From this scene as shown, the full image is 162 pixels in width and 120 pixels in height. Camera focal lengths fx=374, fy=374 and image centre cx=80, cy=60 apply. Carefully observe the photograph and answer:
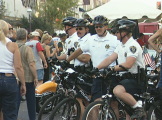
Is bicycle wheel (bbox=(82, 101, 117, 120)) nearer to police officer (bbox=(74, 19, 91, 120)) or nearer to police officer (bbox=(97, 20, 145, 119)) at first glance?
police officer (bbox=(97, 20, 145, 119))

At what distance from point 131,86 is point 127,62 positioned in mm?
406

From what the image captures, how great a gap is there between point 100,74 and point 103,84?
2.79 ft

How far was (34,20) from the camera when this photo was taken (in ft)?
111

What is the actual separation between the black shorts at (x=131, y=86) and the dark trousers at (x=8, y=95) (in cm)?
161

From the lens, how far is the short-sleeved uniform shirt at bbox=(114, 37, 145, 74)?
5.53m

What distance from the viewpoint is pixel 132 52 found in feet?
18.1

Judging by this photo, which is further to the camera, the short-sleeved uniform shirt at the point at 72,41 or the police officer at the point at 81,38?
the short-sleeved uniform shirt at the point at 72,41

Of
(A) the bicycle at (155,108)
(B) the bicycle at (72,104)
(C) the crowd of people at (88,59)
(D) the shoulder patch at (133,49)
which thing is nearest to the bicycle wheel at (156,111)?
(A) the bicycle at (155,108)

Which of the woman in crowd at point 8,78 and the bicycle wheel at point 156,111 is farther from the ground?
the woman in crowd at point 8,78

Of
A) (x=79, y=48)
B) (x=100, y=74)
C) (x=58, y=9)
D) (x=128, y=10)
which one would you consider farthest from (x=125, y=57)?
(x=58, y=9)

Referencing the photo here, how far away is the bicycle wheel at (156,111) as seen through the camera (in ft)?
18.5

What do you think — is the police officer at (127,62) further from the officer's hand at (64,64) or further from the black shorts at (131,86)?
the officer's hand at (64,64)

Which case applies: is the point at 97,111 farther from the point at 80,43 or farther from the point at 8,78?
the point at 80,43

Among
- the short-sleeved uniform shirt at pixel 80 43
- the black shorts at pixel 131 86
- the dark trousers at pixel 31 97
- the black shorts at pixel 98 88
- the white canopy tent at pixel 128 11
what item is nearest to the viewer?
the black shorts at pixel 131 86
